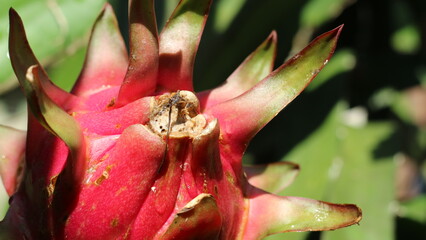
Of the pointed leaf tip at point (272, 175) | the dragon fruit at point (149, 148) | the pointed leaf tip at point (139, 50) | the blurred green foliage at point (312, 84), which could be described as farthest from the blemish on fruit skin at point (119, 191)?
the blurred green foliage at point (312, 84)

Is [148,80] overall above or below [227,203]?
above

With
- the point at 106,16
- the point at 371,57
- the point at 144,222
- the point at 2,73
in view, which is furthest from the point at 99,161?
the point at 371,57

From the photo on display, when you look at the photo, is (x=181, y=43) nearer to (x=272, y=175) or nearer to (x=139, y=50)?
(x=139, y=50)

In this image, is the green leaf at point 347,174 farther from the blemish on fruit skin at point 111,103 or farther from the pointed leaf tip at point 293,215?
the blemish on fruit skin at point 111,103

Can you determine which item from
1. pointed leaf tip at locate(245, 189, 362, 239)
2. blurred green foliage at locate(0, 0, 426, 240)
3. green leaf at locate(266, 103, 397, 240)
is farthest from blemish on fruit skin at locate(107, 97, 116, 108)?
green leaf at locate(266, 103, 397, 240)

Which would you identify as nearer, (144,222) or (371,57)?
(144,222)

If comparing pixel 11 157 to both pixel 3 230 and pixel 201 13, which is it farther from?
pixel 201 13

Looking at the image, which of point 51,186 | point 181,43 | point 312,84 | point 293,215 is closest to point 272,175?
point 293,215
